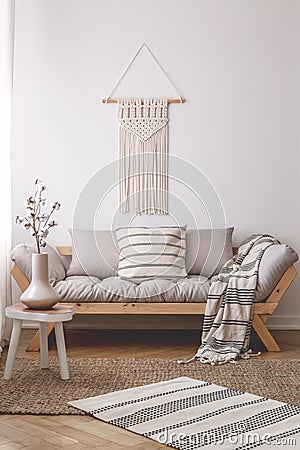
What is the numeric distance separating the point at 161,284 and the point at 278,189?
4.76 feet

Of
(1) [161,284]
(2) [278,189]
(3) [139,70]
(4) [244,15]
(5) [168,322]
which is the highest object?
(4) [244,15]

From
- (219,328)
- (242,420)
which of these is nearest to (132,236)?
(219,328)

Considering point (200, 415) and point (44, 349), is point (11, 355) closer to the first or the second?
point (44, 349)

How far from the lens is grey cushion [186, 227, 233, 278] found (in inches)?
A: 211

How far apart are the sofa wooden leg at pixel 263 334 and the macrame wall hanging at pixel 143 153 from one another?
1.37m

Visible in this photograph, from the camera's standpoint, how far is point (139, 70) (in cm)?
569

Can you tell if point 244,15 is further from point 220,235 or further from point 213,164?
point 220,235

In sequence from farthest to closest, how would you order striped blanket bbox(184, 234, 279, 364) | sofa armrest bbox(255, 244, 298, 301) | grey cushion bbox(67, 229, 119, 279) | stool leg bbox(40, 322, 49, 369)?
grey cushion bbox(67, 229, 119, 279) → sofa armrest bbox(255, 244, 298, 301) → striped blanket bbox(184, 234, 279, 364) → stool leg bbox(40, 322, 49, 369)

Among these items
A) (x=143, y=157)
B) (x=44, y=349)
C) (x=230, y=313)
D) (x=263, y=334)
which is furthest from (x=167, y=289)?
(x=143, y=157)

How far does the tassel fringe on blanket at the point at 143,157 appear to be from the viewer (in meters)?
5.68

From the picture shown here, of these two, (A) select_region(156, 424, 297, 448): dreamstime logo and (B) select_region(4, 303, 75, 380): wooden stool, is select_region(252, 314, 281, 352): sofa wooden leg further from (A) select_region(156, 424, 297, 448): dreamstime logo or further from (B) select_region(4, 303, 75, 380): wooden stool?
(A) select_region(156, 424, 297, 448): dreamstime logo

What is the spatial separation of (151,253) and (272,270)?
3.10ft

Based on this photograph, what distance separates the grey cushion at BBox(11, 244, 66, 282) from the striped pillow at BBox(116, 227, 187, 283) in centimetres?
45

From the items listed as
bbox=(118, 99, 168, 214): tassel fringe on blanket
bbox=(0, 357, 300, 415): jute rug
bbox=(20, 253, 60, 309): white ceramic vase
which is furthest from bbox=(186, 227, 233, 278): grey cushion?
bbox=(20, 253, 60, 309): white ceramic vase
